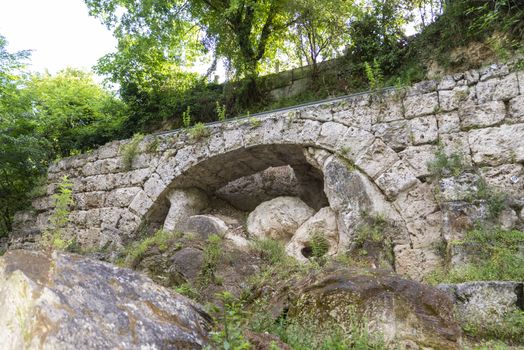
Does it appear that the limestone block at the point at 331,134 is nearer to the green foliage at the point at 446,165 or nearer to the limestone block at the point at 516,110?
the green foliage at the point at 446,165

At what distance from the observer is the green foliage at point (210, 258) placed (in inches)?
199

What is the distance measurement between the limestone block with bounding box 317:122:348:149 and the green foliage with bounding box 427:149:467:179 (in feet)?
4.05

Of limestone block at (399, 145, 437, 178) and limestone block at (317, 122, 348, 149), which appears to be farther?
limestone block at (317, 122, 348, 149)

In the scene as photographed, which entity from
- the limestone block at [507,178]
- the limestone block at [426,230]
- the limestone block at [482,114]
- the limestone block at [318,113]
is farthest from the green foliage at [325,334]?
the limestone block at [318,113]

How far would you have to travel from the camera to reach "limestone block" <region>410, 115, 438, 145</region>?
17.7 ft

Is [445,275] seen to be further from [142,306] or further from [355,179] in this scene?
[142,306]

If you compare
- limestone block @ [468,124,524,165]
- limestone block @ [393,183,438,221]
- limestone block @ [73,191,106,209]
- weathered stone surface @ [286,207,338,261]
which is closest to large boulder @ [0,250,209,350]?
weathered stone surface @ [286,207,338,261]

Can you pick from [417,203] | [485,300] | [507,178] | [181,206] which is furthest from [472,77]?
[181,206]

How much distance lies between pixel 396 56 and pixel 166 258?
15.6 ft

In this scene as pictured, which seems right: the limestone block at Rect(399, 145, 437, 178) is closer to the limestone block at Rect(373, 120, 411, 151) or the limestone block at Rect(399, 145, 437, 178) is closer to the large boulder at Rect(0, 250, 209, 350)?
the limestone block at Rect(373, 120, 411, 151)

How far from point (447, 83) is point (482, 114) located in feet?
2.02

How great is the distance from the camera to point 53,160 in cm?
881

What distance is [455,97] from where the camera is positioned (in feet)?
17.9

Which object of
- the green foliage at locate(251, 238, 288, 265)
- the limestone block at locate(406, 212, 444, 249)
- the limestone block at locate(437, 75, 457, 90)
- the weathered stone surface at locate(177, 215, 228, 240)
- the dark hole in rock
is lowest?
the dark hole in rock
